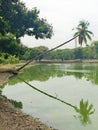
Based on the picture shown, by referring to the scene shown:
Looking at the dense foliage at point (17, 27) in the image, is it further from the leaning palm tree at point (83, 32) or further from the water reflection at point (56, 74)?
the leaning palm tree at point (83, 32)

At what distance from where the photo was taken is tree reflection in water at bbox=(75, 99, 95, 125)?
17.9m

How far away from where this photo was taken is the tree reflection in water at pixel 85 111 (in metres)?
17.9

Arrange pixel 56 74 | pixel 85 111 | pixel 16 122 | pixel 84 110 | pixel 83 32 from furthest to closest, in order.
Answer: pixel 83 32
pixel 56 74
pixel 84 110
pixel 85 111
pixel 16 122

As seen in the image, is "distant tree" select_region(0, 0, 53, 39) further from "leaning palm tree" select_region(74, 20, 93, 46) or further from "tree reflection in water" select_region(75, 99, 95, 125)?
"leaning palm tree" select_region(74, 20, 93, 46)

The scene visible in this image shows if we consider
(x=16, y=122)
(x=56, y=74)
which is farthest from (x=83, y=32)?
(x=16, y=122)

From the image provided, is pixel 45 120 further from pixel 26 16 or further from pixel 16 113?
pixel 26 16

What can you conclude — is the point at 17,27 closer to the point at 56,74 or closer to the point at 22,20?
the point at 22,20

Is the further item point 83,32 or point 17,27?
point 83,32

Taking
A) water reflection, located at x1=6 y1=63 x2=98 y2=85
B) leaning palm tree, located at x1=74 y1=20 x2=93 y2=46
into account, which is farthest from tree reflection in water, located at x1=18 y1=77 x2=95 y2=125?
leaning palm tree, located at x1=74 y1=20 x2=93 y2=46

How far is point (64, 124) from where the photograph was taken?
16734mm

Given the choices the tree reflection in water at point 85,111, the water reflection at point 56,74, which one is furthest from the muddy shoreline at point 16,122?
the water reflection at point 56,74

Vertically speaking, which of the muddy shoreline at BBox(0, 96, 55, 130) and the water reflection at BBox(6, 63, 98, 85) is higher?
the muddy shoreline at BBox(0, 96, 55, 130)

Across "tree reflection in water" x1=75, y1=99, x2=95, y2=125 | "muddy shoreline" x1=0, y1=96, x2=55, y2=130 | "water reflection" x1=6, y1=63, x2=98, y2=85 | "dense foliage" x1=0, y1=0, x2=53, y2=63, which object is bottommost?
"water reflection" x1=6, y1=63, x2=98, y2=85

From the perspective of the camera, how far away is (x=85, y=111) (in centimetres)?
2022
